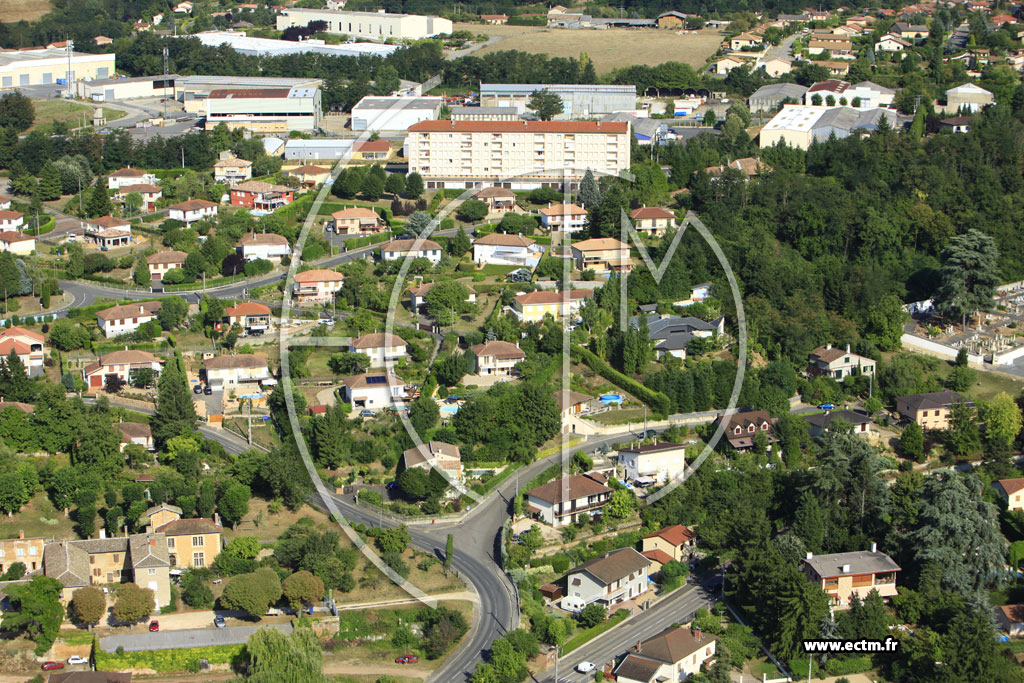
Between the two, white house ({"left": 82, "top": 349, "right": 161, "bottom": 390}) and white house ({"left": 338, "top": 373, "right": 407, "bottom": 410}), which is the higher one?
white house ({"left": 82, "top": 349, "right": 161, "bottom": 390})

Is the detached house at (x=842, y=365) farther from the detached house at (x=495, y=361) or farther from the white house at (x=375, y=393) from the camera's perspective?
the white house at (x=375, y=393)

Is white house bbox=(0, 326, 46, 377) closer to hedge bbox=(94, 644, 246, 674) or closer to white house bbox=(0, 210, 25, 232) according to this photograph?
white house bbox=(0, 210, 25, 232)

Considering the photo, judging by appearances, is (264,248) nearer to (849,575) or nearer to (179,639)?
(179,639)

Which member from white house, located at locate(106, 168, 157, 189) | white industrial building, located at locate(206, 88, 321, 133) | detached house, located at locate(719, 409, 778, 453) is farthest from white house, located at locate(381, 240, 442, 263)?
white industrial building, located at locate(206, 88, 321, 133)

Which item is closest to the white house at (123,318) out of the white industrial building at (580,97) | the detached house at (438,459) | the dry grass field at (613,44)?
the detached house at (438,459)

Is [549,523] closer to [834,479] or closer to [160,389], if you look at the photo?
[834,479]
